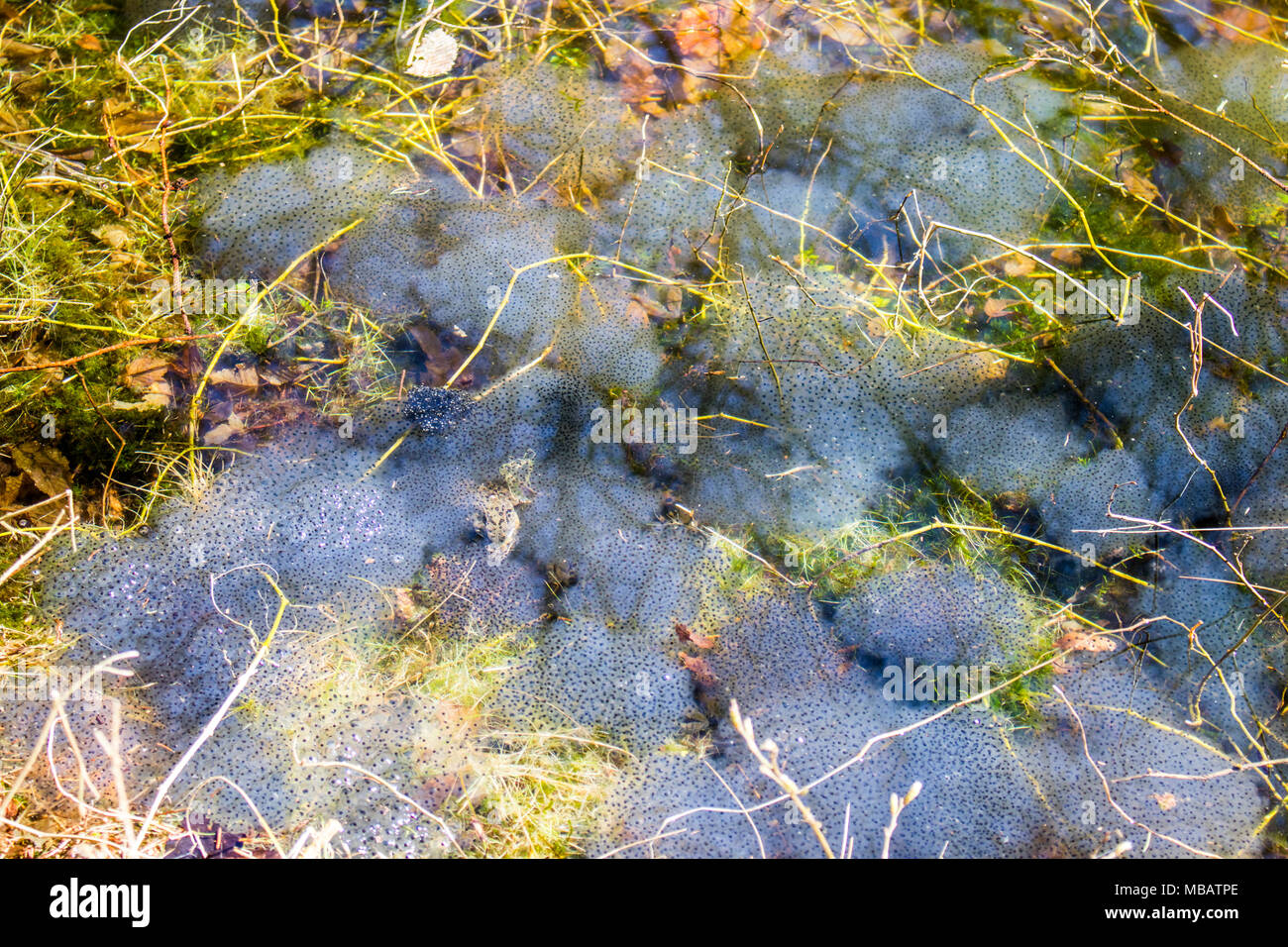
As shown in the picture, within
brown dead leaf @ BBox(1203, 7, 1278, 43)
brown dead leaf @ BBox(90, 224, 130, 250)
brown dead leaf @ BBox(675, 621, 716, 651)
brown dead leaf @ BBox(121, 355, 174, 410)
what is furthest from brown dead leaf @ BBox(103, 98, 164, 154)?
brown dead leaf @ BBox(1203, 7, 1278, 43)

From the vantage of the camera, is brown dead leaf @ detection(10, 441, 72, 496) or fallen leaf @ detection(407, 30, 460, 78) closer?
brown dead leaf @ detection(10, 441, 72, 496)

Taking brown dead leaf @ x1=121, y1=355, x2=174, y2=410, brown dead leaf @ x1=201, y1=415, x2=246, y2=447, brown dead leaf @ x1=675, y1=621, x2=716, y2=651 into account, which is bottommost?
brown dead leaf @ x1=675, y1=621, x2=716, y2=651

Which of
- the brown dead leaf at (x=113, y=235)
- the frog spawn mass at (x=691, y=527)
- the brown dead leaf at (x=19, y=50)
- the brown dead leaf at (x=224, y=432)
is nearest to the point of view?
the frog spawn mass at (x=691, y=527)

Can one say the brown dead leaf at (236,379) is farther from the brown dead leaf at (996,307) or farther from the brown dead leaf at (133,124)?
the brown dead leaf at (996,307)

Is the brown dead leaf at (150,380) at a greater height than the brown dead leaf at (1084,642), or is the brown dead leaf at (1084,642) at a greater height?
the brown dead leaf at (150,380)

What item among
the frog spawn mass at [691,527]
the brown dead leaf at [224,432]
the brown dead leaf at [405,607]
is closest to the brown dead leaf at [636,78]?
the frog spawn mass at [691,527]

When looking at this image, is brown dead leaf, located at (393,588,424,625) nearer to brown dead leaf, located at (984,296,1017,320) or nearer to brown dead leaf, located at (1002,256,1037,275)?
brown dead leaf, located at (984,296,1017,320)
